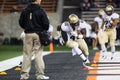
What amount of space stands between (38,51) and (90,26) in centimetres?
1838

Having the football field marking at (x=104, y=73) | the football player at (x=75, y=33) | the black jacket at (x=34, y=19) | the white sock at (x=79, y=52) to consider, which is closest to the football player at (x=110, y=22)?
the football field marking at (x=104, y=73)

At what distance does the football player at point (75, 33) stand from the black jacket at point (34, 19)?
2376 mm

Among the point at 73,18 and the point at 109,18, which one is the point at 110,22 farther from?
the point at 73,18

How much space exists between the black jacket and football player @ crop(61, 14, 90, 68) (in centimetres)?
238

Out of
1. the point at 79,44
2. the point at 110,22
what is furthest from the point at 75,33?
the point at 110,22

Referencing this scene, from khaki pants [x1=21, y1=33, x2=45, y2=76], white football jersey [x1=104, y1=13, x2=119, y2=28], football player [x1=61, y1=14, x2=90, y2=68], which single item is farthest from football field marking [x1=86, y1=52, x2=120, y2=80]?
white football jersey [x1=104, y1=13, x2=119, y2=28]

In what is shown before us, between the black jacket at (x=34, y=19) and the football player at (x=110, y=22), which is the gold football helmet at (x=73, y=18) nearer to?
the black jacket at (x=34, y=19)

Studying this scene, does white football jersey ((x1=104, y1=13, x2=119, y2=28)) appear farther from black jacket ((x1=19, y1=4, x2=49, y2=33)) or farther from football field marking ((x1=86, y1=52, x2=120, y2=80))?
black jacket ((x1=19, y1=4, x2=49, y2=33))

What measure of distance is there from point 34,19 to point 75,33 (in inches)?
107

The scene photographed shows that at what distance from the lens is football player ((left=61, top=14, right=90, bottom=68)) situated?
12986 millimetres

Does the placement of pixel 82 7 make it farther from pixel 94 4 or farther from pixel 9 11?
pixel 9 11

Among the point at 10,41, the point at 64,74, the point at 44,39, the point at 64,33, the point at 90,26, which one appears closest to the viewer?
the point at 44,39

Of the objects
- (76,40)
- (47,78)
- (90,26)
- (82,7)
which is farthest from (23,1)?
(47,78)

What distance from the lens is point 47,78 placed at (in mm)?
10812
